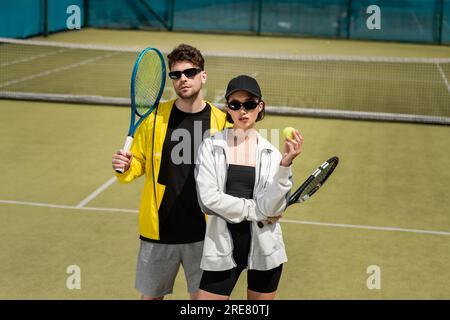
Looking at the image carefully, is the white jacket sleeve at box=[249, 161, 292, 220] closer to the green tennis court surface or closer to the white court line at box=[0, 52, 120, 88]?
the green tennis court surface

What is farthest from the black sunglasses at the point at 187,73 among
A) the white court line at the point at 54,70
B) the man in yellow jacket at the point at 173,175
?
the white court line at the point at 54,70

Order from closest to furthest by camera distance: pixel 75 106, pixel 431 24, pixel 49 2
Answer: pixel 75 106 → pixel 49 2 → pixel 431 24

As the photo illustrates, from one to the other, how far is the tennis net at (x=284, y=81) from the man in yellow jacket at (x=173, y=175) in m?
10.1

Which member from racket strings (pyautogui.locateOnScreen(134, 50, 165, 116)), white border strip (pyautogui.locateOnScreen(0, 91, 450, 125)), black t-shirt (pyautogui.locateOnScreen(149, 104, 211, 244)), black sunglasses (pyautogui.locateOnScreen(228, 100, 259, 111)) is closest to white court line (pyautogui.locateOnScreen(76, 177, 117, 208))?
racket strings (pyautogui.locateOnScreen(134, 50, 165, 116))

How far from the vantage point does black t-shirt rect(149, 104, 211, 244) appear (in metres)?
5.45

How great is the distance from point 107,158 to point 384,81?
10.4 m

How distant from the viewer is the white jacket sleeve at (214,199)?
474cm

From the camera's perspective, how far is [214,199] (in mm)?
4762

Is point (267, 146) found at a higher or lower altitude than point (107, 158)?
higher

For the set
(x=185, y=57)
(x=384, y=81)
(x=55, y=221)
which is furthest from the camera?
(x=384, y=81)

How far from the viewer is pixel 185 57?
5.34 meters

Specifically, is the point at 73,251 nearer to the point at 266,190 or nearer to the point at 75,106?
the point at 266,190

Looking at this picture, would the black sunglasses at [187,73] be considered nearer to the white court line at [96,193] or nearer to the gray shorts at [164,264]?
the gray shorts at [164,264]
